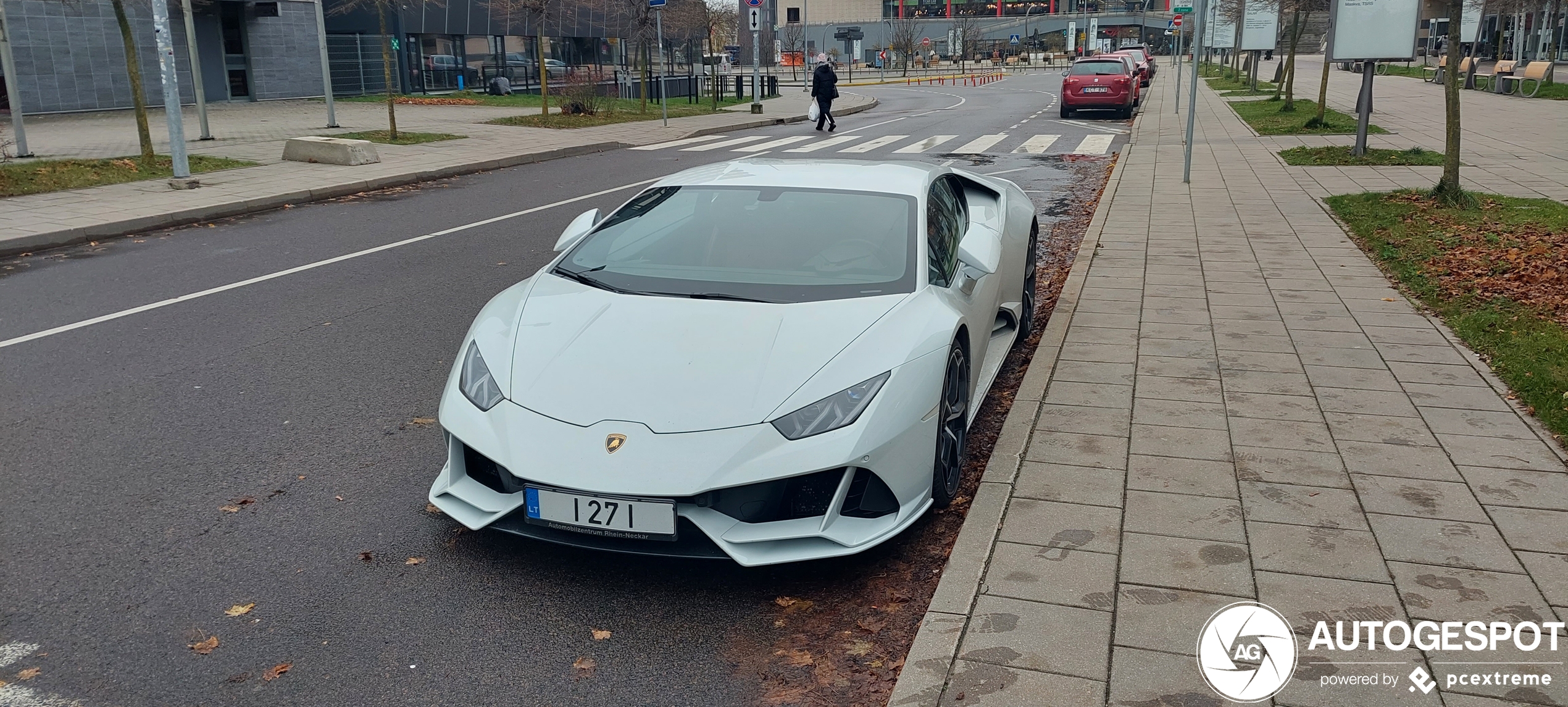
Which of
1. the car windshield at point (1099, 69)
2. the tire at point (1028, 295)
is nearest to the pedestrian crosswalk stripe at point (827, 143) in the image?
the car windshield at point (1099, 69)

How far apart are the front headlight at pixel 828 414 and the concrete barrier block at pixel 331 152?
1533cm

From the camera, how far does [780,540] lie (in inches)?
143

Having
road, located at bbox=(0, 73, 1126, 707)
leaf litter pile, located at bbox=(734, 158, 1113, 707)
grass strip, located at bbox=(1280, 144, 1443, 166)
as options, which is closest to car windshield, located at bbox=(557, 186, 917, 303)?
leaf litter pile, located at bbox=(734, 158, 1113, 707)

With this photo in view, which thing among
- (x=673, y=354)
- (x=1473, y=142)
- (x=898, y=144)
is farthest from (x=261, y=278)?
(x=1473, y=142)

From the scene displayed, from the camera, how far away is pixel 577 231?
18.1 feet

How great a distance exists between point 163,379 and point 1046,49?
375ft

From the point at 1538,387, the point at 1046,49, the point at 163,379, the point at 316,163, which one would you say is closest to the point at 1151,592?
the point at 1538,387

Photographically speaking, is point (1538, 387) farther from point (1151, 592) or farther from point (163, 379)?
point (163, 379)

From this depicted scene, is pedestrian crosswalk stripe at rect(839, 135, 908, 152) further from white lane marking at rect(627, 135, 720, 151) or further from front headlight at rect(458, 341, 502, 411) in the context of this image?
front headlight at rect(458, 341, 502, 411)

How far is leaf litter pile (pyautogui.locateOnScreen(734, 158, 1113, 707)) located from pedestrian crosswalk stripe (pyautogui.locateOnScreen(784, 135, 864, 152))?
638 inches

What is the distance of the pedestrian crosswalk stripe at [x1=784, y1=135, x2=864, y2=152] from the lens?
818 inches

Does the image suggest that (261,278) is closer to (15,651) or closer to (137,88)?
(15,651)

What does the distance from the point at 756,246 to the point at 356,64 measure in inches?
1442

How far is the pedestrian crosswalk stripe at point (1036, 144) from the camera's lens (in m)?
19.9
